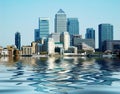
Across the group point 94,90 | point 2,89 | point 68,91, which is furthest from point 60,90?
point 2,89

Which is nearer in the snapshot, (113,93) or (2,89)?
(113,93)

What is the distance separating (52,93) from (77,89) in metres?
2.35

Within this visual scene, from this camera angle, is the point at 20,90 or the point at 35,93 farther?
the point at 20,90

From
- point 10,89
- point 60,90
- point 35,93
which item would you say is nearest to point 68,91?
point 60,90

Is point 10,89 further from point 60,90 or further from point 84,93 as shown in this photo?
point 84,93

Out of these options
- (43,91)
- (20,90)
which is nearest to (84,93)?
(43,91)

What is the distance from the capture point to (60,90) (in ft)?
62.8

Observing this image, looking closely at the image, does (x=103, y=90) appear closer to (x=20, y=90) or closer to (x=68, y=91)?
(x=68, y=91)

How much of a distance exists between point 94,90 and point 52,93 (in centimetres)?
272

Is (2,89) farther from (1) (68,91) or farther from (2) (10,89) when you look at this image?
(1) (68,91)

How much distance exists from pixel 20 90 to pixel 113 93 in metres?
4.87

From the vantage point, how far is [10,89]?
782 inches

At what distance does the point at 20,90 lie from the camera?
19.5m

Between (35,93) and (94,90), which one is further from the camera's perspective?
(94,90)
